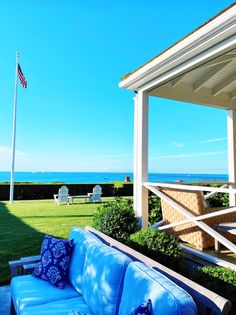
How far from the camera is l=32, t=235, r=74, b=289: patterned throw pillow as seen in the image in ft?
8.57

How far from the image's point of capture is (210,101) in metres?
5.24

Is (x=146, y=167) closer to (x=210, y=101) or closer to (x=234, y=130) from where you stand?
(x=210, y=101)

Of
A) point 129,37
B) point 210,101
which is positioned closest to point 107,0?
point 129,37

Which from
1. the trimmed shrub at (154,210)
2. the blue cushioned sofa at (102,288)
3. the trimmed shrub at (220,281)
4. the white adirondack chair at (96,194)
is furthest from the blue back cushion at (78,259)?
the white adirondack chair at (96,194)

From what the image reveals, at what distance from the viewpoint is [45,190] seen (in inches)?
651

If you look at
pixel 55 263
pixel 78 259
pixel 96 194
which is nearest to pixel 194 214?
pixel 78 259

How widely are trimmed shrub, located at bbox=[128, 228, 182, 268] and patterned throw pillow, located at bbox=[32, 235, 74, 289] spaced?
0.87 m

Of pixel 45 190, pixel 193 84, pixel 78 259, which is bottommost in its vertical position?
pixel 78 259

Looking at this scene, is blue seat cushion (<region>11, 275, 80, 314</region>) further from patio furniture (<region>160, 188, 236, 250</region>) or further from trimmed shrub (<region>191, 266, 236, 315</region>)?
patio furniture (<region>160, 188, 236, 250</region>)

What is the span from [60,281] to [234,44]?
304 cm

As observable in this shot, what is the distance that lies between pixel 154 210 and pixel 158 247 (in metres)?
2.29

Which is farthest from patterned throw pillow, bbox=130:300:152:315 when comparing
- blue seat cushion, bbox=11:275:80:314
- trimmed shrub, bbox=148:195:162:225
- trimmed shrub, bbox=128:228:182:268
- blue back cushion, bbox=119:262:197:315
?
trimmed shrub, bbox=148:195:162:225

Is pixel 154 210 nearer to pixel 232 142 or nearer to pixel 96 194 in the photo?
pixel 232 142

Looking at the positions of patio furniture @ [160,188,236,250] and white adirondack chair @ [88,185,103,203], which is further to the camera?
white adirondack chair @ [88,185,103,203]
